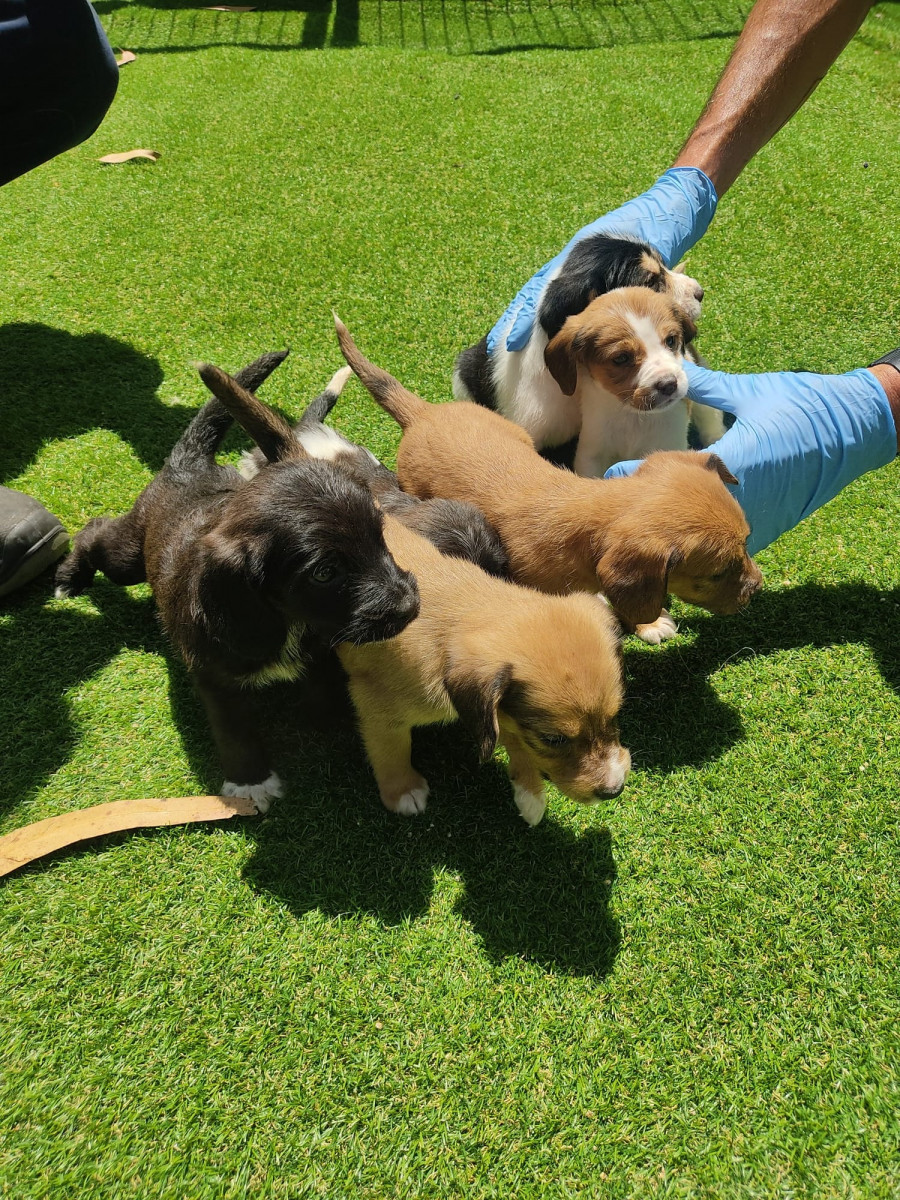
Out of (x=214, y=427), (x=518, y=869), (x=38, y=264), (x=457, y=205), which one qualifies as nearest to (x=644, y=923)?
(x=518, y=869)

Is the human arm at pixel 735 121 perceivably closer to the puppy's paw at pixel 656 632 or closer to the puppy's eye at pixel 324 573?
the puppy's paw at pixel 656 632

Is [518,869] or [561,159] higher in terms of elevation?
[561,159]

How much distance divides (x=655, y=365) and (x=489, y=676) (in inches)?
89.3

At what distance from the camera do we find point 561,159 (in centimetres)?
701

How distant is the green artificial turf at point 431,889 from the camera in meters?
2.26

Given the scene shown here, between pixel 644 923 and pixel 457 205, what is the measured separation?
6.08m

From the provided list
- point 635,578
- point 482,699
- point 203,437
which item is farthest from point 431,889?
point 203,437

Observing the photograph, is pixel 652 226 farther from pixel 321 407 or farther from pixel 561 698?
pixel 561 698

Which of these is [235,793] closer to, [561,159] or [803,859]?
[803,859]

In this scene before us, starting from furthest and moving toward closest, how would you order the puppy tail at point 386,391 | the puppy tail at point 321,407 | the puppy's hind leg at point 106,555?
the puppy tail at point 386,391
the puppy tail at point 321,407
the puppy's hind leg at point 106,555

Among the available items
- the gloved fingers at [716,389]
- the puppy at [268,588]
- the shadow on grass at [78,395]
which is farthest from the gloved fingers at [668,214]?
the puppy at [268,588]

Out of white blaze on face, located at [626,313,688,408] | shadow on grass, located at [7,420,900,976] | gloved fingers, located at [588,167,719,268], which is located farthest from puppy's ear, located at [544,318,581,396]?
shadow on grass, located at [7,420,900,976]

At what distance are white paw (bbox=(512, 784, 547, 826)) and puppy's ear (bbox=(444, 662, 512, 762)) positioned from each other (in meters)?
0.58

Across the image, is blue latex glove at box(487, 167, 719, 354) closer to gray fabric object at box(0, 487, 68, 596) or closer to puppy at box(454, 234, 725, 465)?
puppy at box(454, 234, 725, 465)
